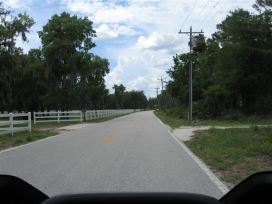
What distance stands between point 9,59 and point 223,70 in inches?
876

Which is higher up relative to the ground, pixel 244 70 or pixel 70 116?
pixel 244 70

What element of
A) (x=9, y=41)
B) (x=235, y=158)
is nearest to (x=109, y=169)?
(x=235, y=158)

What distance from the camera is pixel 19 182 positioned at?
86.4 inches

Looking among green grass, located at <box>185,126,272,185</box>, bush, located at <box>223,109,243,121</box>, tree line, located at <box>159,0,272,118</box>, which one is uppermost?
tree line, located at <box>159,0,272,118</box>

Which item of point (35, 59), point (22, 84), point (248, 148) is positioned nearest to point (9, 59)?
point (35, 59)

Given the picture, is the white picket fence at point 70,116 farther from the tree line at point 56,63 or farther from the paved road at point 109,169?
the paved road at point 109,169

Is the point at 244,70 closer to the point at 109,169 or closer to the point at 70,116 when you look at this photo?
the point at 70,116

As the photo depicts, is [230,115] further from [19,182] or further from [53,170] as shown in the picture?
[19,182]

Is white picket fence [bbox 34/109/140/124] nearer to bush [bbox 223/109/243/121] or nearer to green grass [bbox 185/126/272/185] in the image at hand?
bush [bbox 223/109/243/121]

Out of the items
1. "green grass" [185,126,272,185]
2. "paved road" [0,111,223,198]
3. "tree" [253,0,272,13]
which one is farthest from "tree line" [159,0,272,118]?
"paved road" [0,111,223,198]

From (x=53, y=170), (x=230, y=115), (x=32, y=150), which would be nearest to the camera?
(x=53, y=170)

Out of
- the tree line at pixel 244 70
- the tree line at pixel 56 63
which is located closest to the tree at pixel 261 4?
the tree line at pixel 244 70

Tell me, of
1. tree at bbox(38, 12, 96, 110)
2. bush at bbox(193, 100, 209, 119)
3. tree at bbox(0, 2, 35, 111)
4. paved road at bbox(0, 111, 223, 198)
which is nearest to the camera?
paved road at bbox(0, 111, 223, 198)

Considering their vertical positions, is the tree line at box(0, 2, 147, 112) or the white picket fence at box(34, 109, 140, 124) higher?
the tree line at box(0, 2, 147, 112)
